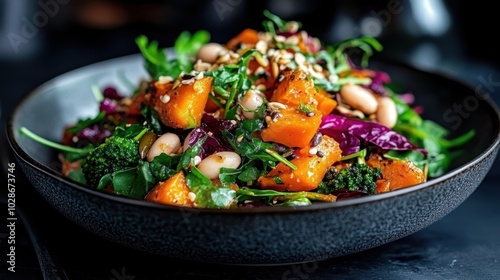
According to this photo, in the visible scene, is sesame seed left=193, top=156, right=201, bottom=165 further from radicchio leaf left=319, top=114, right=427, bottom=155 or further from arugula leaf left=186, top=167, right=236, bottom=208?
radicchio leaf left=319, top=114, right=427, bottom=155

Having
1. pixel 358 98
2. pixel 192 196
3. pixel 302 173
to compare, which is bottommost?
pixel 192 196

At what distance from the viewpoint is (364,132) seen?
7.33ft

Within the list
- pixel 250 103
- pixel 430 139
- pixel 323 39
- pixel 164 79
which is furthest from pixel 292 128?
pixel 323 39

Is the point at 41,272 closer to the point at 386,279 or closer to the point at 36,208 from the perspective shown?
the point at 36,208

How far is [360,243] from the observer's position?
5.92ft

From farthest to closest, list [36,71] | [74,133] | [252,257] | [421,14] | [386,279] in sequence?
[36,71], [421,14], [74,133], [386,279], [252,257]

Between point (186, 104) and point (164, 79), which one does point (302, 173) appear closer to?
point (186, 104)

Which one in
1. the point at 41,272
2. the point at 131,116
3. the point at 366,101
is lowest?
the point at 41,272

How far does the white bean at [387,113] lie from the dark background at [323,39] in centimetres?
41

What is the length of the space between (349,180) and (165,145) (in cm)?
58

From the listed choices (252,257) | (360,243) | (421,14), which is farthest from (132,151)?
(421,14)

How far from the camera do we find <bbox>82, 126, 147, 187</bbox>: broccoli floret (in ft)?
6.88

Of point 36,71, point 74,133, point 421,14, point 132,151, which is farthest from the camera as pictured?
point 36,71

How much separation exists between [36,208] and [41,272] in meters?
0.48
